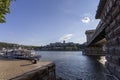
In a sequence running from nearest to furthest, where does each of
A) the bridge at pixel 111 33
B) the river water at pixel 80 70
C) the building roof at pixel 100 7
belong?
1. the bridge at pixel 111 33
2. the building roof at pixel 100 7
3. the river water at pixel 80 70

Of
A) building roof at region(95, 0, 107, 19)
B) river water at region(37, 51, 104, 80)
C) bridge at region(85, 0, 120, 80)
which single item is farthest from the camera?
river water at region(37, 51, 104, 80)

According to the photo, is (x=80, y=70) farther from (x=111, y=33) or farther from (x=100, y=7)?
(x=111, y=33)

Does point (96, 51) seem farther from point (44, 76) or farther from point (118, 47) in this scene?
point (118, 47)

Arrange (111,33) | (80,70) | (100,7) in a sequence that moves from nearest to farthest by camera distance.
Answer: (111,33)
(100,7)
(80,70)

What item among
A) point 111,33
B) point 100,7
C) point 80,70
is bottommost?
point 80,70

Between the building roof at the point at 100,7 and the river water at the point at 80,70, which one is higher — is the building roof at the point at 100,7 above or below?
above

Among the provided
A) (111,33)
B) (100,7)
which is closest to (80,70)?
(100,7)

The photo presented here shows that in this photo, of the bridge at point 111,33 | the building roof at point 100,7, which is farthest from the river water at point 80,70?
the building roof at point 100,7

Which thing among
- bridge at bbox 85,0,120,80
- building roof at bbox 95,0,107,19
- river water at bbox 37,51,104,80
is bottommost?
river water at bbox 37,51,104,80

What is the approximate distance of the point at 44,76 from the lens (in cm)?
1770

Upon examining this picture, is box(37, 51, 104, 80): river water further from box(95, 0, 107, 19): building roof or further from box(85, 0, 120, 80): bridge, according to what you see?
box(95, 0, 107, 19): building roof

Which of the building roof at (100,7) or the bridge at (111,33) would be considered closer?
the bridge at (111,33)

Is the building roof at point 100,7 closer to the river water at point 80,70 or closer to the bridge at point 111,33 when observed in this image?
the bridge at point 111,33

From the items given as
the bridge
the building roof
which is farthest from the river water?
the building roof
